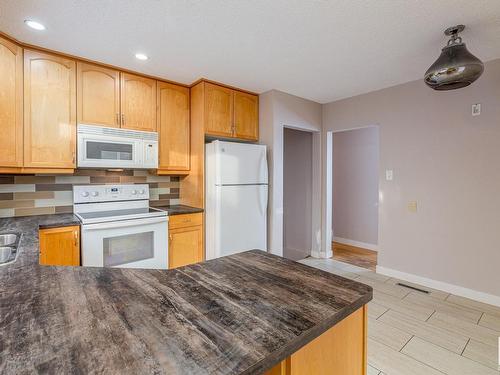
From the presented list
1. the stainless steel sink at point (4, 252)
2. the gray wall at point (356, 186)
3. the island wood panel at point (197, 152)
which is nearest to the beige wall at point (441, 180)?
the gray wall at point (356, 186)

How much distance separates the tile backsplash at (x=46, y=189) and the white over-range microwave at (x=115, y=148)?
→ 331mm

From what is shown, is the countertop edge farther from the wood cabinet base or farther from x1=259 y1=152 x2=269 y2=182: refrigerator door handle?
x1=259 y1=152 x2=269 y2=182: refrigerator door handle

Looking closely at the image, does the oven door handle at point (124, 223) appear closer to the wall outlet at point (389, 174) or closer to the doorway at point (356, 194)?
the wall outlet at point (389, 174)

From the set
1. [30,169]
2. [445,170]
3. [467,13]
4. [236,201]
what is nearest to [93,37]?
[30,169]

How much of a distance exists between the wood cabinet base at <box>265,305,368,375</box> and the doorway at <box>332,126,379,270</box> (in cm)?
333

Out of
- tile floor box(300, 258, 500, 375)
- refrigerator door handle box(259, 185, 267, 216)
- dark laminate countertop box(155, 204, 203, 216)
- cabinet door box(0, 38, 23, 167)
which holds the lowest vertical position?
tile floor box(300, 258, 500, 375)

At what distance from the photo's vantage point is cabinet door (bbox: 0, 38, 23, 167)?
210 centimetres

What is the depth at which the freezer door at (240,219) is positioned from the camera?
2.90 metres

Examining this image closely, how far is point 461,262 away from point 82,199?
3998 mm

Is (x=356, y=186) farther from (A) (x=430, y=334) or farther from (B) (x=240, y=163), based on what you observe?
(A) (x=430, y=334)

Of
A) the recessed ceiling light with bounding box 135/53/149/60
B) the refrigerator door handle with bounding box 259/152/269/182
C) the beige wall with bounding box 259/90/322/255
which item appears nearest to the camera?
the recessed ceiling light with bounding box 135/53/149/60

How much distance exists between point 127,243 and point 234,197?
1.18 meters

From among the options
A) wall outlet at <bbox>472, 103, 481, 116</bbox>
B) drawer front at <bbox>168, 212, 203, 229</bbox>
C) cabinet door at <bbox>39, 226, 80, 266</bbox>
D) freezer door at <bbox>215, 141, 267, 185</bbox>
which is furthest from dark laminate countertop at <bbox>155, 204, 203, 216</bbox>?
wall outlet at <bbox>472, 103, 481, 116</bbox>

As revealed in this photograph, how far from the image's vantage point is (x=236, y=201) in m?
3.02
